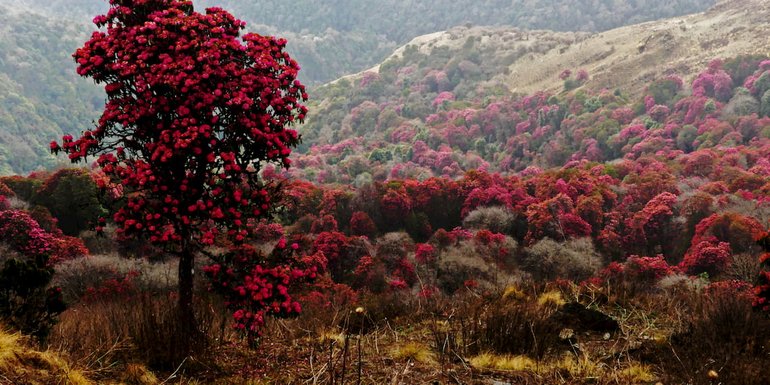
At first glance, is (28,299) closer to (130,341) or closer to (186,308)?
(130,341)

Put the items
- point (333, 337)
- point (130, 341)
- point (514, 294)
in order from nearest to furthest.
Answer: point (130, 341)
point (333, 337)
point (514, 294)

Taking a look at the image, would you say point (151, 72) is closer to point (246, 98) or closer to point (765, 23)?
point (246, 98)

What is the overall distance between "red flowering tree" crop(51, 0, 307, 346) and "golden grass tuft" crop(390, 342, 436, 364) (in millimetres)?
1848

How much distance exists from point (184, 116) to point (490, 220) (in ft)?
79.9

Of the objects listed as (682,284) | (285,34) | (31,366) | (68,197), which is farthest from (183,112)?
(285,34)

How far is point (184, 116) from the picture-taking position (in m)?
4.85

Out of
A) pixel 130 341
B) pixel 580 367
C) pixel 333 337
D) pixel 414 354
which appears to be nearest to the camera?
pixel 580 367

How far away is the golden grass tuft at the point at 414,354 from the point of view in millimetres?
5031

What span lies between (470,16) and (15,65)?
126 m

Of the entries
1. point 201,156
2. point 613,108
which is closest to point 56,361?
point 201,156

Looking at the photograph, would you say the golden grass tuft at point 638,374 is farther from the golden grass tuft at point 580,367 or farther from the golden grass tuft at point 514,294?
the golden grass tuft at point 514,294

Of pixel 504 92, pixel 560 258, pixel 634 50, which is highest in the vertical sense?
pixel 634 50

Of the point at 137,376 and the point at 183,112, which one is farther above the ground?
the point at 183,112

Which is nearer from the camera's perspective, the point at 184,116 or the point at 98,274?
the point at 184,116
